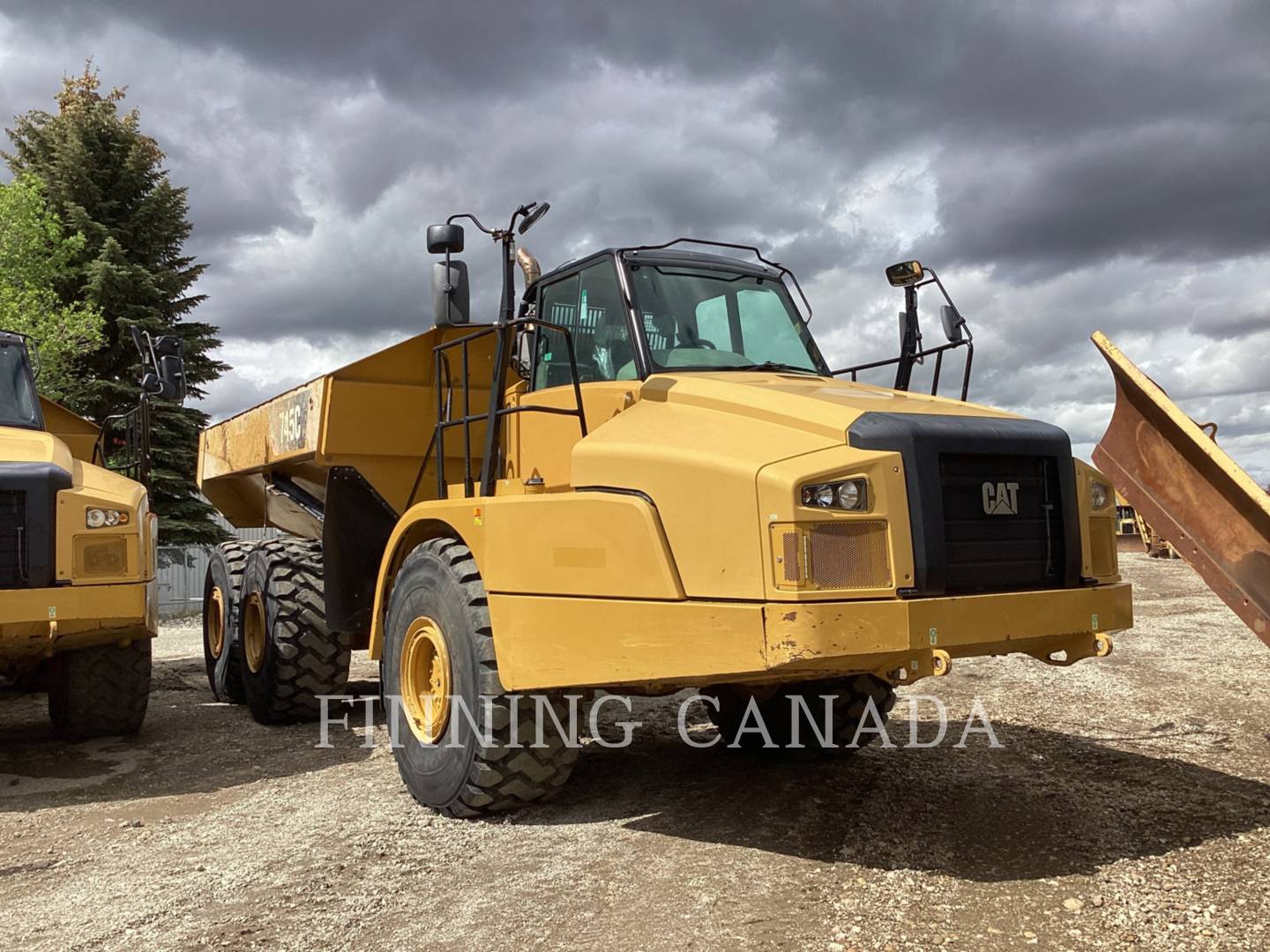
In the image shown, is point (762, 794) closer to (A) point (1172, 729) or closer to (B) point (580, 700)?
(B) point (580, 700)

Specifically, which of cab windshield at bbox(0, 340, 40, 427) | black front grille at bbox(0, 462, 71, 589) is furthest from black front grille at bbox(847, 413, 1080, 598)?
cab windshield at bbox(0, 340, 40, 427)

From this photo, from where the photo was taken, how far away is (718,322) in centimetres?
572

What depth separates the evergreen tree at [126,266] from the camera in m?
25.6

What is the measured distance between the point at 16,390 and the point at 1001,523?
6.40m

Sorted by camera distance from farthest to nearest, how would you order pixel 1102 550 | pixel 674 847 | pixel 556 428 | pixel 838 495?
pixel 556 428, pixel 1102 550, pixel 674 847, pixel 838 495

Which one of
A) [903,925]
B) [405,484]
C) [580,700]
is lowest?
[903,925]

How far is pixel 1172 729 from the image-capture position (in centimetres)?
709

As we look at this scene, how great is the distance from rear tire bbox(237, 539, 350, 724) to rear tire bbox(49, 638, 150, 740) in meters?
0.85

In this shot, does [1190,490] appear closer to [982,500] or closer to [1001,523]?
[1001,523]

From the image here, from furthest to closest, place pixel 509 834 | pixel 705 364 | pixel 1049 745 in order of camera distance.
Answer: pixel 1049 745
pixel 705 364
pixel 509 834

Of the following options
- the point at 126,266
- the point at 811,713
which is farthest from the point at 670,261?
the point at 126,266

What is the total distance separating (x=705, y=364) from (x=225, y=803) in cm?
332

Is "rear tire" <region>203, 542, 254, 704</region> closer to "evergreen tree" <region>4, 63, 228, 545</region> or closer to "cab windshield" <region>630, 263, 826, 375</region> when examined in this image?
"cab windshield" <region>630, 263, 826, 375</region>

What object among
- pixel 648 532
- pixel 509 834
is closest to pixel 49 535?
pixel 509 834
